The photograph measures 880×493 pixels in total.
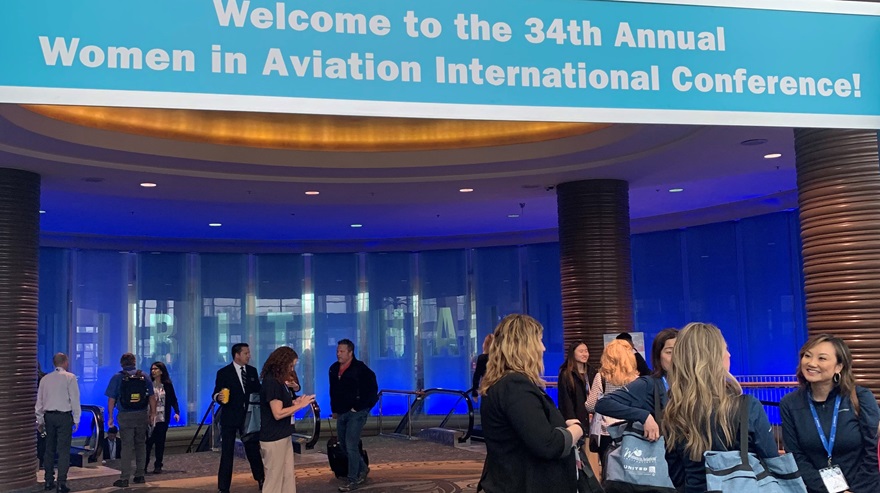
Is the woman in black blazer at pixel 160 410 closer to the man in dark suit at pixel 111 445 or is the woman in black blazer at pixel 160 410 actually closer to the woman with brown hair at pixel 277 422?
the man in dark suit at pixel 111 445

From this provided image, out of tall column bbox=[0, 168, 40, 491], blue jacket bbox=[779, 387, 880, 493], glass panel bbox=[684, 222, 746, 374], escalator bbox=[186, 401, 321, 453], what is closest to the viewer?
blue jacket bbox=[779, 387, 880, 493]

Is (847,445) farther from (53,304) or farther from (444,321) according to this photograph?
(53,304)

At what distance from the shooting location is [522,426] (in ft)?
11.1

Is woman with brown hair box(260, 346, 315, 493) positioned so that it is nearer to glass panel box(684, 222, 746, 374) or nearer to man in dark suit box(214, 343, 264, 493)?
man in dark suit box(214, 343, 264, 493)

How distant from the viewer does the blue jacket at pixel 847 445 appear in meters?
3.88

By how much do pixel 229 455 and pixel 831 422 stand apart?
6829mm

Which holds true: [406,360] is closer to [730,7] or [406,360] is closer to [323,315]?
[323,315]

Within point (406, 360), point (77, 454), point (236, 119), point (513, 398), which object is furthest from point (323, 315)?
point (513, 398)

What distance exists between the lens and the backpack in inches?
398

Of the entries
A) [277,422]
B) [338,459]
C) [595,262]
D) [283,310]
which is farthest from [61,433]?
[283,310]

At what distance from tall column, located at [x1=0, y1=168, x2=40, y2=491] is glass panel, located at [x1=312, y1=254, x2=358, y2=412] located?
9.62m

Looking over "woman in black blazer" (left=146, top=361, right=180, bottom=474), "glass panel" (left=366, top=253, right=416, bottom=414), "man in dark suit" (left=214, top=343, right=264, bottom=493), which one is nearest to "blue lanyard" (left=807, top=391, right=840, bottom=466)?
"man in dark suit" (left=214, top=343, right=264, bottom=493)

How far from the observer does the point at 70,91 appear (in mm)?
2258

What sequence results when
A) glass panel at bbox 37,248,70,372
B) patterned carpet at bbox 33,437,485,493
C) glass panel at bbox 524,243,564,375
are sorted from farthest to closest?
Result: glass panel at bbox 524,243,564,375
glass panel at bbox 37,248,70,372
patterned carpet at bbox 33,437,485,493
